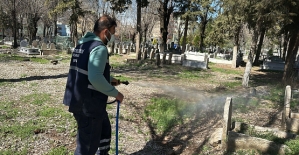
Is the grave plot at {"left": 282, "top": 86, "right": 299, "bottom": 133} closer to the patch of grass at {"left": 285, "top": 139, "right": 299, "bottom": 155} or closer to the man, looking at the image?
the patch of grass at {"left": 285, "top": 139, "right": 299, "bottom": 155}

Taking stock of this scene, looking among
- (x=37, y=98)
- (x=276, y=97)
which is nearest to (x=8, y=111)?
(x=37, y=98)

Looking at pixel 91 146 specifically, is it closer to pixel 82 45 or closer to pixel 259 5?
pixel 82 45

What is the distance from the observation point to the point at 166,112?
6.70m

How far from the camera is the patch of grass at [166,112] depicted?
6.04 m

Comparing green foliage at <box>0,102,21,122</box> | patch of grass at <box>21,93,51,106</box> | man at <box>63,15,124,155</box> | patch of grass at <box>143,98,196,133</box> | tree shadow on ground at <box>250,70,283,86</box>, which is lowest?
patch of grass at <box>143,98,196,133</box>

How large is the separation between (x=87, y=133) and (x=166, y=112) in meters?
3.93

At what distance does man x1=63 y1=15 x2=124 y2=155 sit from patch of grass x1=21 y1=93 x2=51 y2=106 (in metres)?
4.12

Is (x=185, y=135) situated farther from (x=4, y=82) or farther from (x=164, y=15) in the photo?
(x=164, y=15)

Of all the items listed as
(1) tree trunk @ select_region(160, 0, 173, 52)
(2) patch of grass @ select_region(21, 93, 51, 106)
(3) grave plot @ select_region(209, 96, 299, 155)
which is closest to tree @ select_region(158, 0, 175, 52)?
(1) tree trunk @ select_region(160, 0, 173, 52)

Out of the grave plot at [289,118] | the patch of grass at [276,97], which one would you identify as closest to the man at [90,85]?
the grave plot at [289,118]

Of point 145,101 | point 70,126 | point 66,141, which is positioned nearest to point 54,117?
point 70,126

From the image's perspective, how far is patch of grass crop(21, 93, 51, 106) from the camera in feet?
22.0

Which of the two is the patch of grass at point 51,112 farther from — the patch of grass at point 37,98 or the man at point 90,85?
the man at point 90,85

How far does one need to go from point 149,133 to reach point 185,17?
18204 mm
